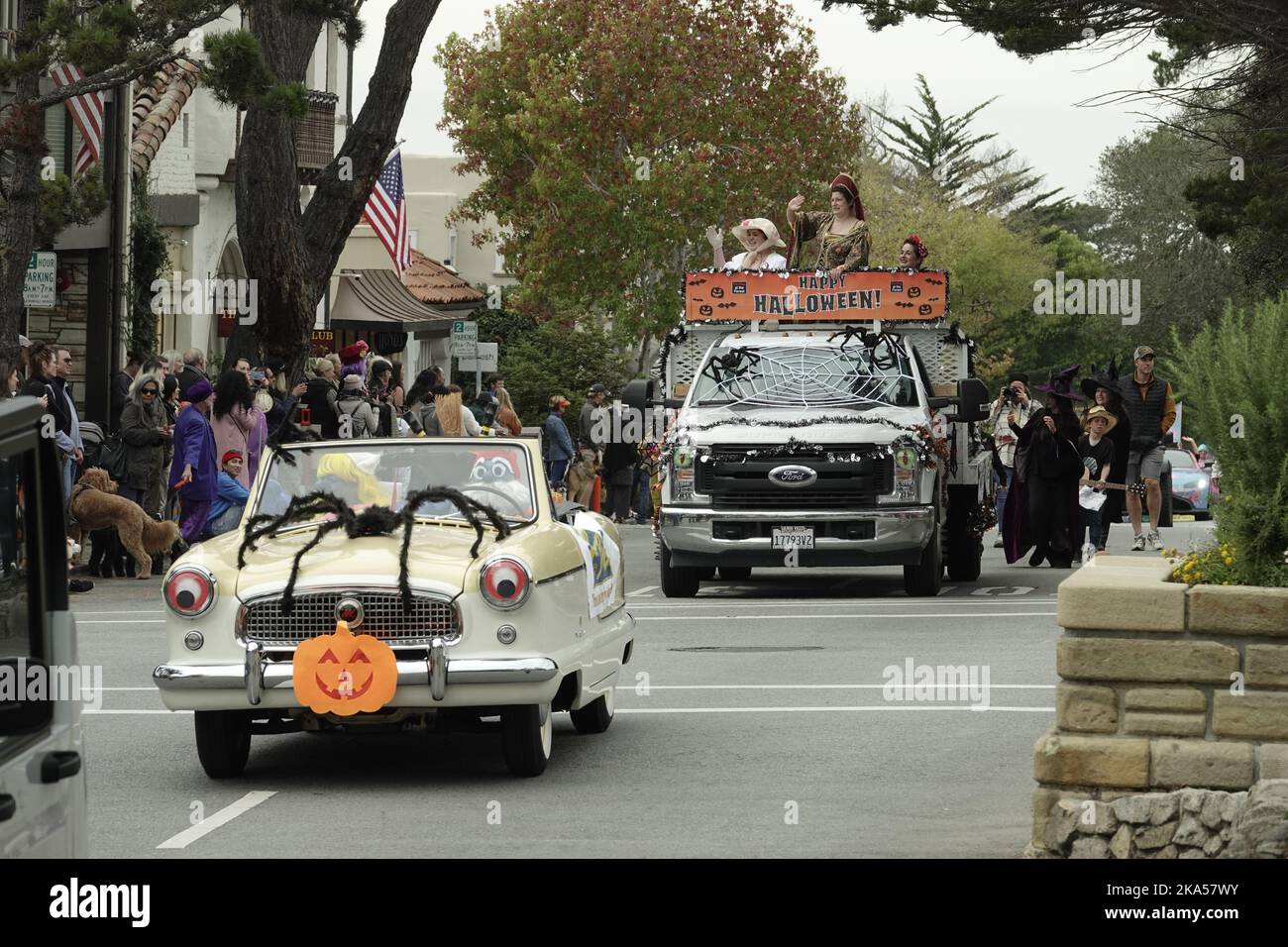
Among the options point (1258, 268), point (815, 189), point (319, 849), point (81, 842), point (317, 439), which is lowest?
point (319, 849)

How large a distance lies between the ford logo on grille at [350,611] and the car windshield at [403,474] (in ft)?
3.68

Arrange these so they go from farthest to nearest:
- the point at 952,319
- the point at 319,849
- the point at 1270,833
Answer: the point at 952,319
the point at 319,849
the point at 1270,833

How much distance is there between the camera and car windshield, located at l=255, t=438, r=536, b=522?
11.1 meters

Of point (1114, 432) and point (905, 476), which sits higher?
A: point (1114, 432)

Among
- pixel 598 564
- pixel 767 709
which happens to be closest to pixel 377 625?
pixel 598 564

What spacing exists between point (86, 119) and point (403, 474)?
16.4 meters

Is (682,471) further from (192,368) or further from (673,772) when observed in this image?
(673,772)

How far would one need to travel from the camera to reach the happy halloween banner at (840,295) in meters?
21.0

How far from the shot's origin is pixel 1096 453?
24266 mm

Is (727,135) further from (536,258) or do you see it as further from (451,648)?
(451,648)

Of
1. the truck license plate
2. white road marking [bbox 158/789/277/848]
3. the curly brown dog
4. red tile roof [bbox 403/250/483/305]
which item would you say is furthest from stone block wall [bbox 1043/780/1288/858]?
red tile roof [bbox 403/250/483/305]
